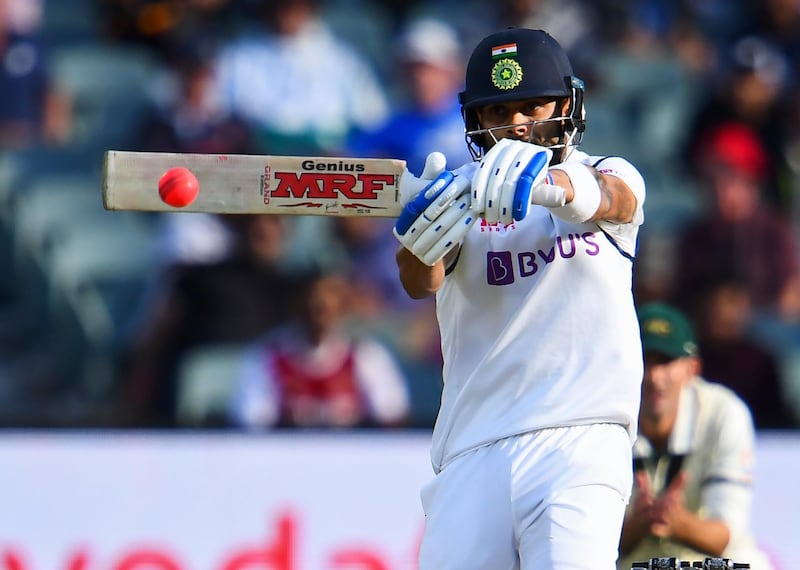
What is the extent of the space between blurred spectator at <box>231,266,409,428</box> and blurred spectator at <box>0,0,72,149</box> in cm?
207

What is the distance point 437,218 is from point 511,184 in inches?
7.8

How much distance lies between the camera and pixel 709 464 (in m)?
4.65

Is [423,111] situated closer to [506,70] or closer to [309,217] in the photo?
[309,217]

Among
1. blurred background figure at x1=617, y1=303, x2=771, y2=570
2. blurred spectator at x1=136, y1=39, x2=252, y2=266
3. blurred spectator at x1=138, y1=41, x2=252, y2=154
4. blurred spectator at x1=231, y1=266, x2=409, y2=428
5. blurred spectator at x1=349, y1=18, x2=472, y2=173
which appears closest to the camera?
blurred background figure at x1=617, y1=303, x2=771, y2=570

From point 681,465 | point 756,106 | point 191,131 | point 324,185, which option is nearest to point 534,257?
point 324,185

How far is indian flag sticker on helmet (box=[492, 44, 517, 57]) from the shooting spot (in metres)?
3.32

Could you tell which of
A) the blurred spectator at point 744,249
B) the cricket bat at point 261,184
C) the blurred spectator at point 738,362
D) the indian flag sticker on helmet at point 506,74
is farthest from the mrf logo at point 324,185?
the blurred spectator at point 744,249

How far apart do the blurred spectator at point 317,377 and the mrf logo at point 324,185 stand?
299 cm

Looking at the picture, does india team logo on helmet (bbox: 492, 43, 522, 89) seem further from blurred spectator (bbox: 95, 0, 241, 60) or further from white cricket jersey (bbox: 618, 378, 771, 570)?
blurred spectator (bbox: 95, 0, 241, 60)

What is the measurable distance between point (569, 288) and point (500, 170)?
42cm

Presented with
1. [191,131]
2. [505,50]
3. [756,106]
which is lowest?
[505,50]

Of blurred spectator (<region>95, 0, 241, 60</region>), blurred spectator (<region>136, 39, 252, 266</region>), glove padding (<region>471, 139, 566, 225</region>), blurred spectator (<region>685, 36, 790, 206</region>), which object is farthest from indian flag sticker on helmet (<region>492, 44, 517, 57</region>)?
blurred spectator (<region>95, 0, 241, 60</region>)

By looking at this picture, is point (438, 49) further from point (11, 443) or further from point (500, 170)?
point (500, 170)

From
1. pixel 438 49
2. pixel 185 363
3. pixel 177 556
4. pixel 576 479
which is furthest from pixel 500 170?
pixel 438 49
